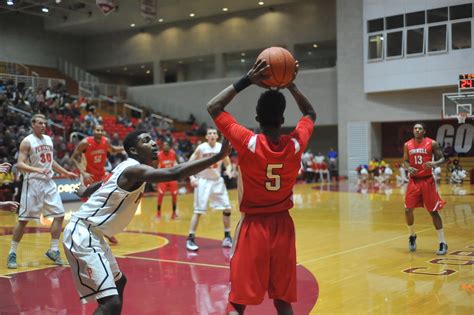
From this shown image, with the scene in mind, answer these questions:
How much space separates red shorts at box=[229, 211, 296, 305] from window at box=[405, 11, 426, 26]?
25452 millimetres

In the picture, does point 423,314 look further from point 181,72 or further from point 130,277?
point 181,72

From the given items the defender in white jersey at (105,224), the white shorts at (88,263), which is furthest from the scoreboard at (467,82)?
the white shorts at (88,263)

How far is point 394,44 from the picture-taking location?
27.8m

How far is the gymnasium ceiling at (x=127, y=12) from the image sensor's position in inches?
1221

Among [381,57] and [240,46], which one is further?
[240,46]

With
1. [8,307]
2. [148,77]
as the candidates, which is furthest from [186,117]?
[8,307]

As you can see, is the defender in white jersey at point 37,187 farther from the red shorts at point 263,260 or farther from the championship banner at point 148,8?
the championship banner at point 148,8

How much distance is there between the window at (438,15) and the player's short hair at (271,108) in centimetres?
2479

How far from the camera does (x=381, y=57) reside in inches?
1114

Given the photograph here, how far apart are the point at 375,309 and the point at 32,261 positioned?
17.5 feet

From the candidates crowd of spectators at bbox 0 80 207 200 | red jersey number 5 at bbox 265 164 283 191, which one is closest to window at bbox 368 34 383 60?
crowd of spectators at bbox 0 80 207 200

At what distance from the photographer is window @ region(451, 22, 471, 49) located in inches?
995

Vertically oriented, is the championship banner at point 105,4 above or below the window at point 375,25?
above

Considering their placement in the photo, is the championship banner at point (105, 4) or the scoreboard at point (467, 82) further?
the championship banner at point (105, 4)
